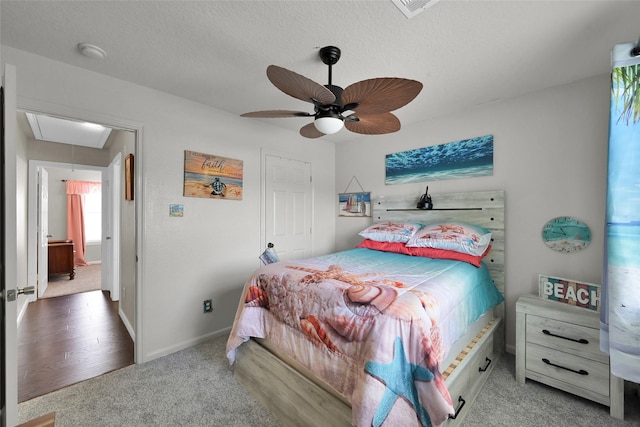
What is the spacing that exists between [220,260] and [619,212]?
324 centimetres

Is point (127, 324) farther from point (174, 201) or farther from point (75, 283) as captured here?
point (75, 283)

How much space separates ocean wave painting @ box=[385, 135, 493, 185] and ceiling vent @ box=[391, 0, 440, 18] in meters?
1.75

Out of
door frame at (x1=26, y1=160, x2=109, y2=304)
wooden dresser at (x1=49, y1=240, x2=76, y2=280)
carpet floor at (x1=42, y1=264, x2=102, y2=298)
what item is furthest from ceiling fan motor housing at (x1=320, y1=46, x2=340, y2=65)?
wooden dresser at (x1=49, y1=240, x2=76, y2=280)

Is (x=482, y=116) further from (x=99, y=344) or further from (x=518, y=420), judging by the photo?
(x=99, y=344)

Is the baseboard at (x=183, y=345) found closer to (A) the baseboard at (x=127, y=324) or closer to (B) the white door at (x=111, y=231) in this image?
(A) the baseboard at (x=127, y=324)

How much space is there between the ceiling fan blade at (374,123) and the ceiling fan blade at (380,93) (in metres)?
0.15

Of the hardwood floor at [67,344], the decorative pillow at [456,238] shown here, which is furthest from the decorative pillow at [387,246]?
the hardwood floor at [67,344]

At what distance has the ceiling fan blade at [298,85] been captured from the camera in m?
1.33

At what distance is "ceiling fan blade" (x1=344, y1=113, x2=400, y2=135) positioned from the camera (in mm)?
1877

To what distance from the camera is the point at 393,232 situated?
9.64 feet

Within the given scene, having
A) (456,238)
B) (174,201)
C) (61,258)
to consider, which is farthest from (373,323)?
(61,258)

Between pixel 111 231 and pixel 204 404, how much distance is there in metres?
3.58

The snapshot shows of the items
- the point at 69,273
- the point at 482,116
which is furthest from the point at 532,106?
the point at 69,273

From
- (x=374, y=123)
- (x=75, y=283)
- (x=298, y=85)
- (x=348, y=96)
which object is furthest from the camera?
(x=75, y=283)
